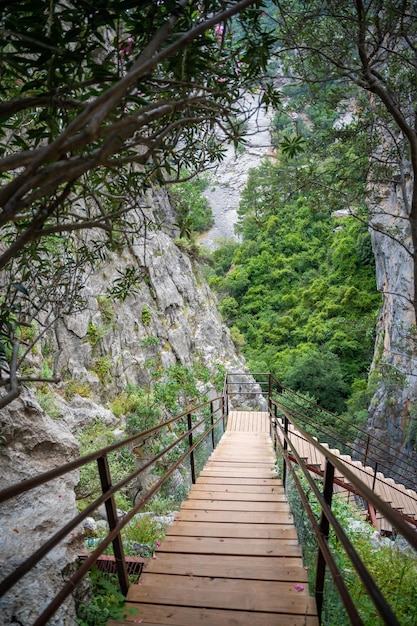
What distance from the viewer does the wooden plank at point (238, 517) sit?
3354mm

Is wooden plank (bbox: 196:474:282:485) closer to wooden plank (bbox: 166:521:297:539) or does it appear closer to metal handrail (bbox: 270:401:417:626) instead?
wooden plank (bbox: 166:521:297:539)

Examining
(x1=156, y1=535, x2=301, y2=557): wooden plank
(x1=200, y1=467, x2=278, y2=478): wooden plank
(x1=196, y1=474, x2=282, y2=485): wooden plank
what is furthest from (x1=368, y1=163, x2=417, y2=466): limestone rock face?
(x1=156, y1=535, x2=301, y2=557): wooden plank

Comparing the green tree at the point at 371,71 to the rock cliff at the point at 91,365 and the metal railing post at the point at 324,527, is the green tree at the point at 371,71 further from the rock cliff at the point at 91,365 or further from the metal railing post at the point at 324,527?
the rock cliff at the point at 91,365

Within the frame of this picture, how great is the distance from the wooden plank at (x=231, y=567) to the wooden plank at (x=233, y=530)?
403 mm

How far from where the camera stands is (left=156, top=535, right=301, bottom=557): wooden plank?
2.71 m

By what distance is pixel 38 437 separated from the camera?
3793mm

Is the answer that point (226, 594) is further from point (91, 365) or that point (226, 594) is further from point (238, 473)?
point (91, 365)

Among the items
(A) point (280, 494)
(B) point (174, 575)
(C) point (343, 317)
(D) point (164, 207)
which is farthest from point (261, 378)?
(B) point (174, 575)

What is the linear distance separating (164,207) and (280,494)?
13049 mm

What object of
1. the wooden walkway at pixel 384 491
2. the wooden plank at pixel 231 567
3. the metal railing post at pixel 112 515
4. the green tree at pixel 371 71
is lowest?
the wooden walkway at pixel 384 491

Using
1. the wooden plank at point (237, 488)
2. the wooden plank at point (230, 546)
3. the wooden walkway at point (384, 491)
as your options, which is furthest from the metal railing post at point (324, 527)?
the wooden walkway at point (384, 491)

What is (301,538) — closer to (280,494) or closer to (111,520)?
(280,494)

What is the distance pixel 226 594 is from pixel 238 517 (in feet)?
4.52

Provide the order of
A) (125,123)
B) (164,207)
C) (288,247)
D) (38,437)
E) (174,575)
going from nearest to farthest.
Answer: (125,123), (174,575), (38,437), (164,207), (288,247)
